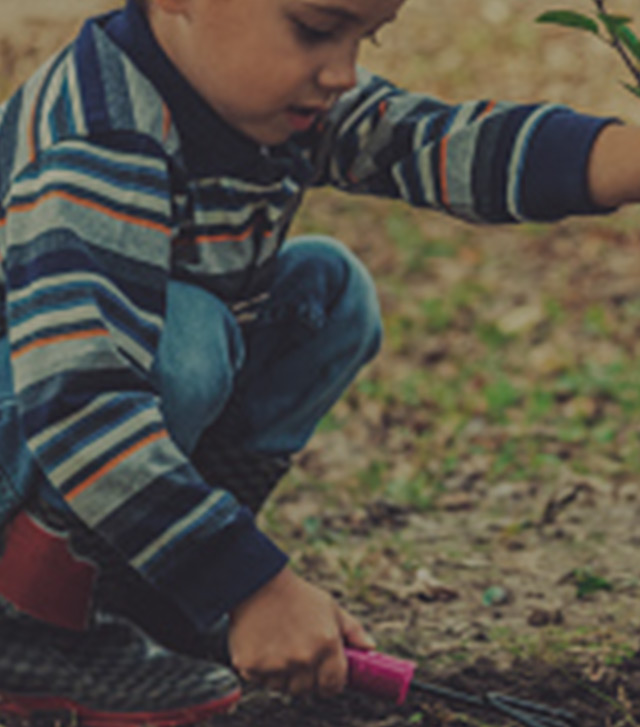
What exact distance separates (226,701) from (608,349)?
2.22m

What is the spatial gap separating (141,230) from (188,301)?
26cm

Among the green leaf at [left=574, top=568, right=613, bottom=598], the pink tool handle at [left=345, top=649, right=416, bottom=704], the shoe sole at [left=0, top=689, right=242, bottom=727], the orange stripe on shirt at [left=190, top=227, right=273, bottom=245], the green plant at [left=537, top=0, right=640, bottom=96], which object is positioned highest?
the green plant at [left=537, top=0, right=640, bottom=96]

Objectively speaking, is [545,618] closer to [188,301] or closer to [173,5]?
[188,301]

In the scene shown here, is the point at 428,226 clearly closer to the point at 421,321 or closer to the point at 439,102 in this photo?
the point at 421,321

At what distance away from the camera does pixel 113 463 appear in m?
1.56

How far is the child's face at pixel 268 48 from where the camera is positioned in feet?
5.58

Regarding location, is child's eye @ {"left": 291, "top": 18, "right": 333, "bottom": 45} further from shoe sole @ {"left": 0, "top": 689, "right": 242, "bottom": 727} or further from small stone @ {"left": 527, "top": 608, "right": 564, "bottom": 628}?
small stone @ {"left": 527, "top": 608, "right": 564, "bottom": 628}

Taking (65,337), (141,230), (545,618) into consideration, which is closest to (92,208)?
(141,230)

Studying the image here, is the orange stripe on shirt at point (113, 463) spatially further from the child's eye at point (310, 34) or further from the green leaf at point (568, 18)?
the green leaf at point (568, 18)

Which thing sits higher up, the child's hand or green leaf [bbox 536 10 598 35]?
green leaf [bbox 536 10 598 35]

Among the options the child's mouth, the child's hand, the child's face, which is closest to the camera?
the child's hand

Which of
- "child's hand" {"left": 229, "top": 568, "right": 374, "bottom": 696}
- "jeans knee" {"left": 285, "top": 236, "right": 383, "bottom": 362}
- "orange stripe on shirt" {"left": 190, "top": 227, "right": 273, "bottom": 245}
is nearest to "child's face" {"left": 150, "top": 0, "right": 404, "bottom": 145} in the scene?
"orange stripe on shirt" {"left": 190, "top": 227, "right": 273, "bottom": 245}

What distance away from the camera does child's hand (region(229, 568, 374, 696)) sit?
1.56 metres

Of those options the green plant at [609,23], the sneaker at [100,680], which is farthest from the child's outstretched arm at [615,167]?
the sneaker at [100,680]
